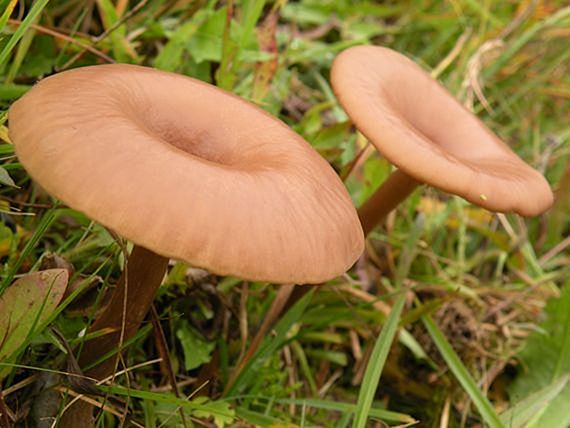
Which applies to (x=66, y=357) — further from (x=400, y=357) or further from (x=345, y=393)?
(x=400, y=357)

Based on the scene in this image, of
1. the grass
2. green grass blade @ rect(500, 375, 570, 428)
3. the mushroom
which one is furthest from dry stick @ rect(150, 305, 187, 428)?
green grass blade @ rect(500, 375, 570, 428)

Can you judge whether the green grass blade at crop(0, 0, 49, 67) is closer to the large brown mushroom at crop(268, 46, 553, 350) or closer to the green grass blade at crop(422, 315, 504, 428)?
the large brown mushroom at crop(268, 46, 553, 350)

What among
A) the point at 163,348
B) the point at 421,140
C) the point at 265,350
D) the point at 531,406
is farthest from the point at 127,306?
the point at 531,406

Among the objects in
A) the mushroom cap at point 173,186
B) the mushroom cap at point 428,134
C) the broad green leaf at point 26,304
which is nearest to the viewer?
the mushroom cap at point 173,186

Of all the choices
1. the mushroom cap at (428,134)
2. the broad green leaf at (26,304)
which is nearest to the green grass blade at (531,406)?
the mushroom cap at (428,134)

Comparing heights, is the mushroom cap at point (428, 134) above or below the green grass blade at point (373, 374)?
above

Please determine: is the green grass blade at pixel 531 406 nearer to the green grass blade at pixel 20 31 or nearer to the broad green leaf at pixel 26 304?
the broad green leaf at pixel 26 304
